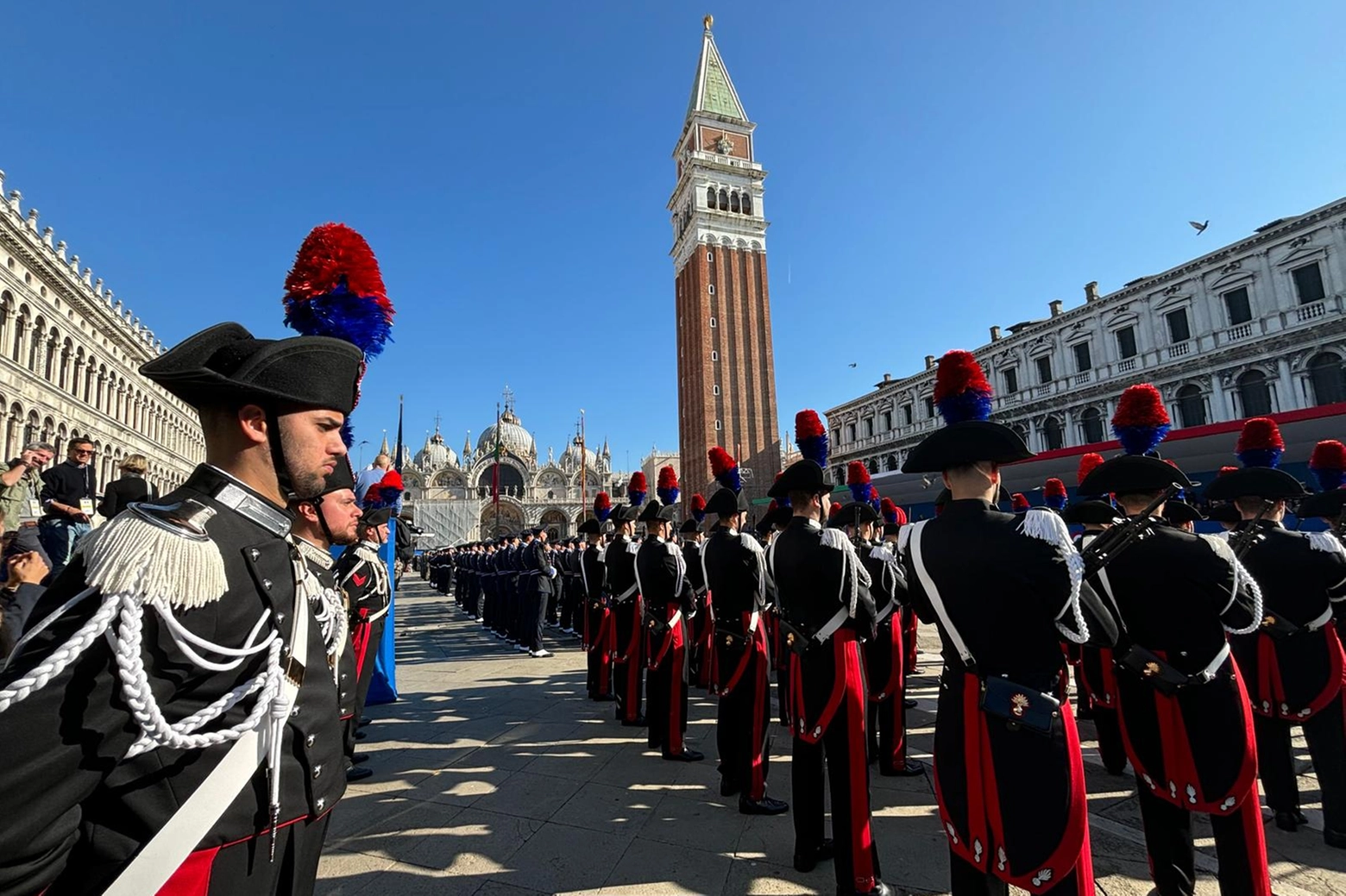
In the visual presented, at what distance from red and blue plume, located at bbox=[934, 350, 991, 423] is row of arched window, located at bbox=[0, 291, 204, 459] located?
1282 inches

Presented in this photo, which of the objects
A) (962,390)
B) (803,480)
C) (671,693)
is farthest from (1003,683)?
(671,693)

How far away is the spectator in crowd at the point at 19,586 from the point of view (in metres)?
4.32

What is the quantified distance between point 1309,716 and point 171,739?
5.48 meters

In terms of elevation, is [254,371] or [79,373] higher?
[79,373]

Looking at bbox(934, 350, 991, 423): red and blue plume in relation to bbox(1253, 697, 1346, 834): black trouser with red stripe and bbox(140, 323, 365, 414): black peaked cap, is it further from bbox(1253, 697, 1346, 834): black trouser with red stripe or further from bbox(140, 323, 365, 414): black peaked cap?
bbox(1253, 697, 1346, 834): black trouser with red stripe

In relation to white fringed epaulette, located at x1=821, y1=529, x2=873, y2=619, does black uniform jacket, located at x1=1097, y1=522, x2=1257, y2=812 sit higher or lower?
lower

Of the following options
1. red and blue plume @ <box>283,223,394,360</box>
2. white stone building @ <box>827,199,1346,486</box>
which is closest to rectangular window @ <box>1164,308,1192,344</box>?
white stone building @ <box>827,199,1346,486</box>

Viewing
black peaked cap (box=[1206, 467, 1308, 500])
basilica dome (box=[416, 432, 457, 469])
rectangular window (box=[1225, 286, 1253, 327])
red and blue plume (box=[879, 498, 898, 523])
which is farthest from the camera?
basilica dome (box=[416, 432, 457, 469])

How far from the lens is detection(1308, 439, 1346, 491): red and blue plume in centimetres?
522

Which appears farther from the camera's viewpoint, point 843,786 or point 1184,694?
point 843,786

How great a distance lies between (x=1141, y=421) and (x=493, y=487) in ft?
196

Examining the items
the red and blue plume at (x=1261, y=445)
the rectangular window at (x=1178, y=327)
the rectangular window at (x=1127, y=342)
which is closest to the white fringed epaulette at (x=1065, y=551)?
the red and blue plume at (x=1261, y=445)

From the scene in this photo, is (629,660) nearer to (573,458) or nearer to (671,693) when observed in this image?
(671,693)

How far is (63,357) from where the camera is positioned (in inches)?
1080
